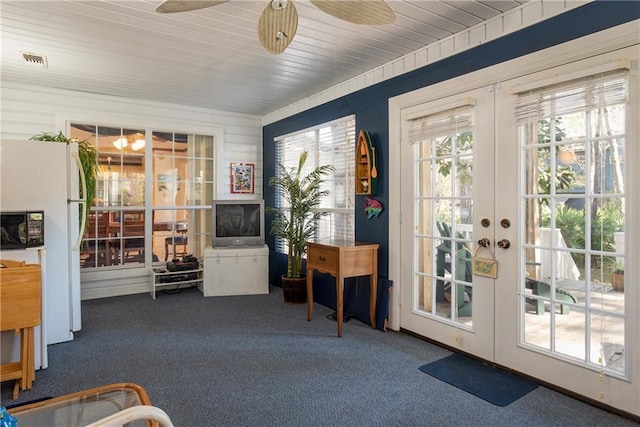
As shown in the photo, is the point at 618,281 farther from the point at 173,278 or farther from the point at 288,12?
the point at 173,278

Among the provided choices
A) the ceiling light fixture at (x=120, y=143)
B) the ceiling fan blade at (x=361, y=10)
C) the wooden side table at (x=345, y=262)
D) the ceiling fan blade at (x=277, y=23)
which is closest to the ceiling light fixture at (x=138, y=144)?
the ceiling light fixture at (x=120, y=143)

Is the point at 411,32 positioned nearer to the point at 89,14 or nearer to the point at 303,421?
the point at 89,14

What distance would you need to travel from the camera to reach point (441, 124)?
3115mm

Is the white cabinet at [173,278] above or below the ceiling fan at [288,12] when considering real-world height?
below

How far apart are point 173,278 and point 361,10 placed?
4.37m

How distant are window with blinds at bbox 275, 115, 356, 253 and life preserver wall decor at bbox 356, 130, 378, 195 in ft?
1.16

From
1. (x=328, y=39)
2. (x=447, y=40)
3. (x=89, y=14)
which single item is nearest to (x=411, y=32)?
(x=447, y=40)

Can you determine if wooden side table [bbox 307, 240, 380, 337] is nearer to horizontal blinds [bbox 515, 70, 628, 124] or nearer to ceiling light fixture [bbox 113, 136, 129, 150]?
horizontal blinds [bbox 515, 70, 628, 124]

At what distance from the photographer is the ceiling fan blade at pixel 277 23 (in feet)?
6.36

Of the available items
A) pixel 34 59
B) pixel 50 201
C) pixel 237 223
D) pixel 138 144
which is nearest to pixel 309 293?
pixel 237 223

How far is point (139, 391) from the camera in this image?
166 cm

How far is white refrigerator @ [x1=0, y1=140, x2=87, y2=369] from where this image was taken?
3.01 metres

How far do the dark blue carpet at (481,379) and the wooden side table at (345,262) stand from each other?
2.93 ft

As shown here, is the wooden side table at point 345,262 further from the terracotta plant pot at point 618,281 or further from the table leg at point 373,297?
the terracotta plant pot at point 618,281
